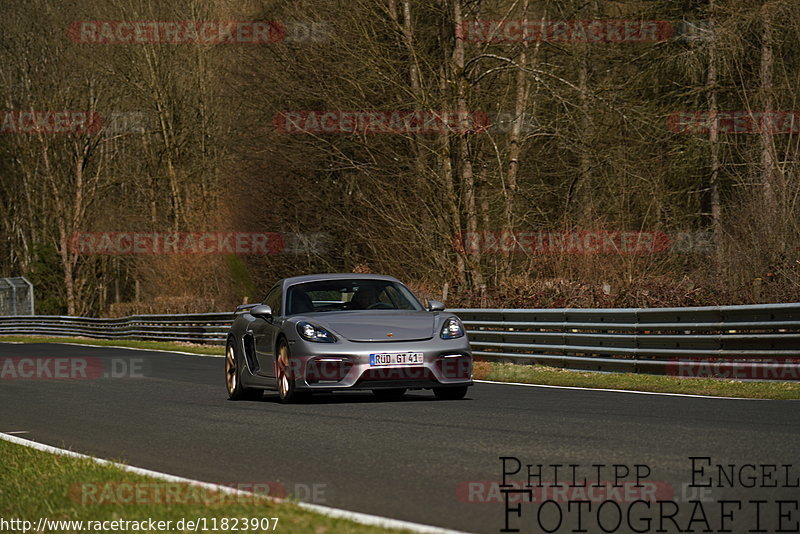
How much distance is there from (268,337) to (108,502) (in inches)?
268

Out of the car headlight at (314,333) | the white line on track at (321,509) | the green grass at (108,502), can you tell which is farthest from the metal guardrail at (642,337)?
the green grass at (108,502)

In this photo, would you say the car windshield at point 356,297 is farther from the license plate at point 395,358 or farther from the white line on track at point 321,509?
the white line on track at point 321,509

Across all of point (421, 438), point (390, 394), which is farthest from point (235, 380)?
point (421, 438)

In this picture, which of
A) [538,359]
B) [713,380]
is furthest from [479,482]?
[538,359]

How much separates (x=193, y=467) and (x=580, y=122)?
22.7 m

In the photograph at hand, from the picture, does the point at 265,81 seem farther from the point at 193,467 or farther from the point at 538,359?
the point at 193,467

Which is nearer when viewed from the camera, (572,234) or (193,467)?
(193,467)

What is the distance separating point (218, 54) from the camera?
52.8m

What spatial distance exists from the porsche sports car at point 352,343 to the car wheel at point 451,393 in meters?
0.01

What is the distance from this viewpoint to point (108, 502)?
718 centimetres

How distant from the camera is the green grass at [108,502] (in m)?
6.28

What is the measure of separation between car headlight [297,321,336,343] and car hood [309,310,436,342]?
0.22 ft

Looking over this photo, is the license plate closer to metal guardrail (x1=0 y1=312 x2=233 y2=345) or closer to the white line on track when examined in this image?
the white line on track

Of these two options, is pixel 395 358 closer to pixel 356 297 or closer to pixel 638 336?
pixel 356 297
